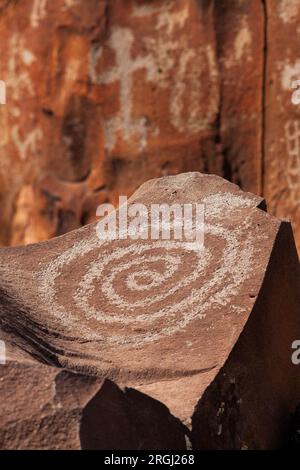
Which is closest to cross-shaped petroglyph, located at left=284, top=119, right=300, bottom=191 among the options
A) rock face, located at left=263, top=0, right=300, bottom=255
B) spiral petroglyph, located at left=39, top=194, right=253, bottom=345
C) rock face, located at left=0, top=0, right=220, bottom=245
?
rock face, located at left=263, top=0, right=300, bottom=255

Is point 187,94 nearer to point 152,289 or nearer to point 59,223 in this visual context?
point 59,223

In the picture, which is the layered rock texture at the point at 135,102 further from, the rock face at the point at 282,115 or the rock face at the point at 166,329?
the rock face at the point at 166,329

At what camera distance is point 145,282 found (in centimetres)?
278

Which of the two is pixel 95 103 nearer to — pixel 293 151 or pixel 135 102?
pixel 135 102

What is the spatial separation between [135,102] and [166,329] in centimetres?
311

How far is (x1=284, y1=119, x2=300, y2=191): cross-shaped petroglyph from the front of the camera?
5.18 m

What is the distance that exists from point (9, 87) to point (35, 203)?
24.4 inches

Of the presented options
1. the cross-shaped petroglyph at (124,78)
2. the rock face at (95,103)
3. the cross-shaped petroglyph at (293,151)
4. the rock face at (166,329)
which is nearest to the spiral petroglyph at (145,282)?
the rock face at (166,329)

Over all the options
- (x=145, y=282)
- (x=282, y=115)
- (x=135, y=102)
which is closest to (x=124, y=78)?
(x=135, y=102)

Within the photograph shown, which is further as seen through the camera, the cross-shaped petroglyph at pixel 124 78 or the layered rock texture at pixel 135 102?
the cross-shaped petroglyph at pixel 124 78

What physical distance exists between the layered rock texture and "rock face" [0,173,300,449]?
89.8 inches

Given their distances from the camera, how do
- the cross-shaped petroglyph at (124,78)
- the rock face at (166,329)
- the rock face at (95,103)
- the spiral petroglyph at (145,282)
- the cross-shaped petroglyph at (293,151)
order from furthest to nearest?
1. the cross-shaped petroglyph at (124,78)
2. the rock face at (95,103)
3. the cross-shaped petroglyph at (293,151)
4. the spiral petroglyph at (145,282)
5. the rock face at (166,329)

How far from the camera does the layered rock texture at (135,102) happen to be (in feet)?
17.4

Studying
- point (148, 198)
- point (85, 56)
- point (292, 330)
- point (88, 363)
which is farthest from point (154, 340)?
point (85, 56)
